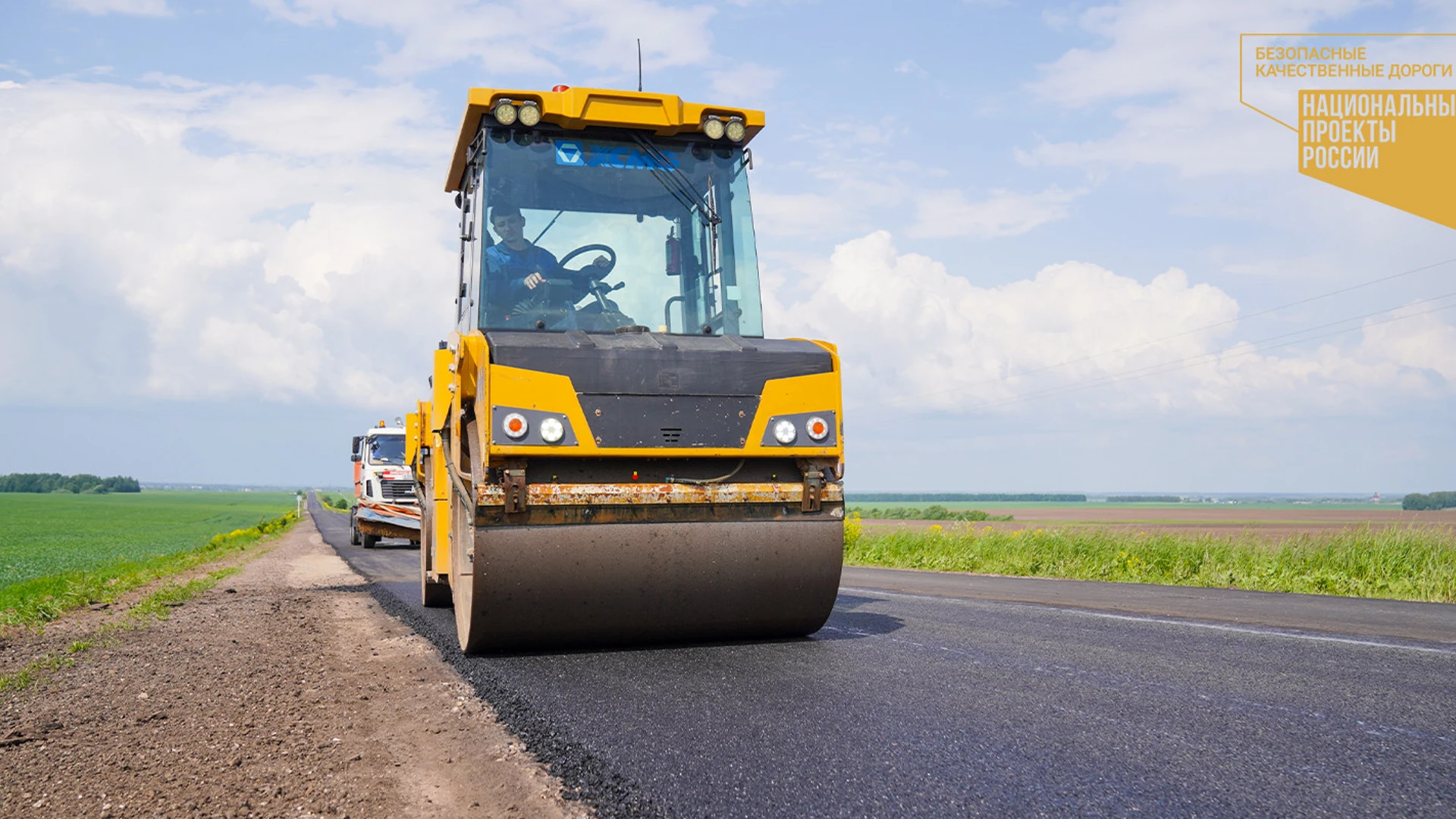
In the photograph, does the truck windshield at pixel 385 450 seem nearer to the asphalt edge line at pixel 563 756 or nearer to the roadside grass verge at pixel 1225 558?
the roadside grass verge at pixel 1225 558

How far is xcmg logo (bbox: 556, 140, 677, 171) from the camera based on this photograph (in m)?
6.65

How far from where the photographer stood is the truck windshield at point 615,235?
21.1 feet

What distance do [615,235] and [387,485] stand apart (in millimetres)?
17199

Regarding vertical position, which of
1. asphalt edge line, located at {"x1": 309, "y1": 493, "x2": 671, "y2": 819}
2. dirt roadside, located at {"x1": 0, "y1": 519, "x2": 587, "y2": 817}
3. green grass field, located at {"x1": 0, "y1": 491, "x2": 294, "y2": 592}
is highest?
asphalt edge line, located at {"x1": 309, "y1": 493, "x2": 671, "y2": 819}

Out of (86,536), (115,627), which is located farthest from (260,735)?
(86,536)

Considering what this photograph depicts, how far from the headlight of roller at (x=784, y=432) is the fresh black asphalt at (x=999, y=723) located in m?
1.19

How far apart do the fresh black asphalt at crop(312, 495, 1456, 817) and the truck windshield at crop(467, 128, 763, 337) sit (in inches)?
78.7

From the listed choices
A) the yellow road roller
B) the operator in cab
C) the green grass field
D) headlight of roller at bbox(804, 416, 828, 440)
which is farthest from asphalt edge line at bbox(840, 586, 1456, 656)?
the green grass field

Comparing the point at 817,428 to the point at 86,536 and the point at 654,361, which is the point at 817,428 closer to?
the point at 654,361

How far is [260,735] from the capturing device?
4.55 m

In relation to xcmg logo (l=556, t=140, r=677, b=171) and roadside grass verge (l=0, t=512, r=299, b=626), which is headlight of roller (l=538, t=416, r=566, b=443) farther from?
roadside grass verge (l=0, t=512, r=299, b=626)

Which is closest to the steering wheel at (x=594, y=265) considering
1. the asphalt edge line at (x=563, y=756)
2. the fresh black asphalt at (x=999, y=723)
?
the fresh black asphalt at (x=999, y=723)

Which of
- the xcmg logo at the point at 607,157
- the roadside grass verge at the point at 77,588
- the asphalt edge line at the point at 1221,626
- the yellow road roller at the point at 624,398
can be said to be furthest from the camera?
the roadside grass verge at the point at 77,588

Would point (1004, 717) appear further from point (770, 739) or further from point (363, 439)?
point (363, 439)
